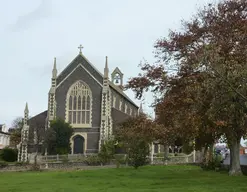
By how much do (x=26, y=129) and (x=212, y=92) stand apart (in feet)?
152

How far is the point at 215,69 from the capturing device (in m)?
16.8

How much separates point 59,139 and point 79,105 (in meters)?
7.30

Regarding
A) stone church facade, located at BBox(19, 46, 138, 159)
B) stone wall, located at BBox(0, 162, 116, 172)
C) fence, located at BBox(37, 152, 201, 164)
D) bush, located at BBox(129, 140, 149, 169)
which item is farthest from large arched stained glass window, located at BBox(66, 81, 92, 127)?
bush, located at BBox(129, 140, 149, 169)

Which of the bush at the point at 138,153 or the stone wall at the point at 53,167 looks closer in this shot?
the bush at the point at 138,153

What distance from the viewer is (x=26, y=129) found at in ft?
196

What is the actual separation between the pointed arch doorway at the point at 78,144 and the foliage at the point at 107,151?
5.65m

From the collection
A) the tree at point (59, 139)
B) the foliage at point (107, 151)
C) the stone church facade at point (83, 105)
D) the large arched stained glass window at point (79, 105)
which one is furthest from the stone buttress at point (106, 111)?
the tree at point (59, 139)

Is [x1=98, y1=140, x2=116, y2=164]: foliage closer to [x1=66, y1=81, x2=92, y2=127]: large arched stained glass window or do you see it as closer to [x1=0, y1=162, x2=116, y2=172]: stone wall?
[x1=0, y1=162, x2=116, y2=172]: stone wall

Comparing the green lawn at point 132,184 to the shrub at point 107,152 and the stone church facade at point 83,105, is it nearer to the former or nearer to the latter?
the shrub at point 107,152

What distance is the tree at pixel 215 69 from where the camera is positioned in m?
16.9

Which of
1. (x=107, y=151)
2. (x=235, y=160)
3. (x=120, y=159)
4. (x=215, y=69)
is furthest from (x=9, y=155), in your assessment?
(x=215, y=69)

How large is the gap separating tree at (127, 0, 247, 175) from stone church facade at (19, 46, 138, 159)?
31.8m

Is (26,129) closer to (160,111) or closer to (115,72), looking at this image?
(115,72)

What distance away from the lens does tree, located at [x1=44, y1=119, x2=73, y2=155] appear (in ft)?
183
